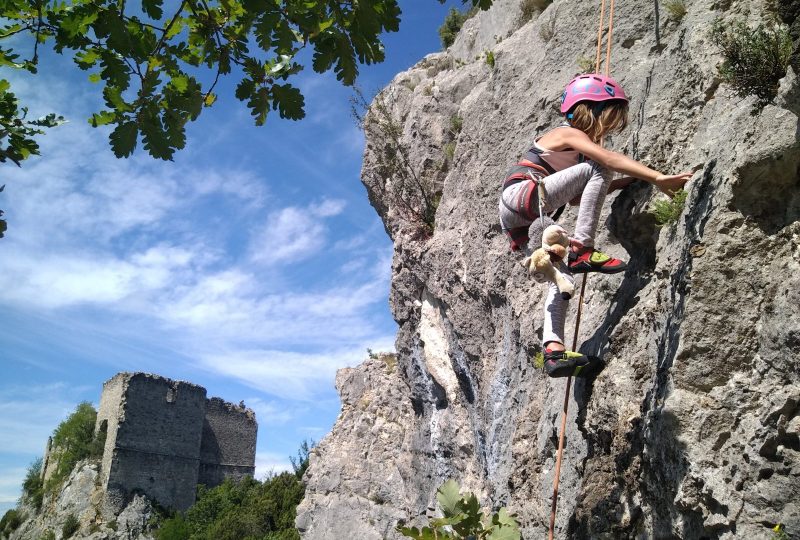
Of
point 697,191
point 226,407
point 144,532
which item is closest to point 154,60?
point 697,191

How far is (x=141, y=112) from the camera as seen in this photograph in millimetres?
3211

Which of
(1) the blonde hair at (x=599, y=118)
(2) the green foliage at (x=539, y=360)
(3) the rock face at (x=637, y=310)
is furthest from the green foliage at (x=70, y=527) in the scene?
(1) the blonde hair at (x=599, y=118)

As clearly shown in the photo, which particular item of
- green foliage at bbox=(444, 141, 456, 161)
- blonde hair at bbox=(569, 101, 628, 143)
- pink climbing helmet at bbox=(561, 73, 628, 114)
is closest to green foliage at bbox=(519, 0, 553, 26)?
green foliage at bbox=(444, 141, 456, 161)

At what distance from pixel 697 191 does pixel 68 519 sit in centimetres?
3481

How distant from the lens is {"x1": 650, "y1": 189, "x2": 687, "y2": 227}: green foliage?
359 cm

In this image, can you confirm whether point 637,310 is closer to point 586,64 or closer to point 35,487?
point 586,64

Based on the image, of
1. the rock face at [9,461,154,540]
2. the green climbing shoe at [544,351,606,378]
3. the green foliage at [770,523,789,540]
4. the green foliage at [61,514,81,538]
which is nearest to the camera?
the green foliage at [770,523,789,540]

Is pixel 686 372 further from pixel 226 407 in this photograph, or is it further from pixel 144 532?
pixel 226 407

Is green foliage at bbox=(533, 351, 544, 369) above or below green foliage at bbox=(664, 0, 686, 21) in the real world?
below

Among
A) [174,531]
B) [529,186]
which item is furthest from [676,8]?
[174,531]

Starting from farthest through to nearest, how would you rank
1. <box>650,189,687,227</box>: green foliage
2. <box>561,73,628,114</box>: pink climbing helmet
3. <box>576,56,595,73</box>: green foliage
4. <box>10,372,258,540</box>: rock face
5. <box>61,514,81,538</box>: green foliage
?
<box>10,372,258,540</box>: rock face < <box>61,514,81,538</box>: green foliage < <box>576,56,595,73</box>: green foliage < <box>561,73,628,114</box>: pink climbing helmet < <box>650,189,687,227</box>: green foliage

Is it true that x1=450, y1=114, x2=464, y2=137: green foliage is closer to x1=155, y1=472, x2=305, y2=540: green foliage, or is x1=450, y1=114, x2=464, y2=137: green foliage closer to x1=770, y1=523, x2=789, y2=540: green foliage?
x1=770, y1=523, x2=789, y2=540: green foliage

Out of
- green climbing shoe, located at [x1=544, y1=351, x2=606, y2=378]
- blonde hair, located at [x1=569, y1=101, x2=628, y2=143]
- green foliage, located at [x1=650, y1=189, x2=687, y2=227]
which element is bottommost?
green climbing shoe, located at [x1=544, y1=351, x2=606, y2=378]

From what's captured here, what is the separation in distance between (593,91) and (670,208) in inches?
42.1
